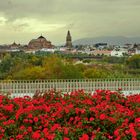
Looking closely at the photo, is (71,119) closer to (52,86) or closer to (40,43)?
(52,86)

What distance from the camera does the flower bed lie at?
15.9 feet

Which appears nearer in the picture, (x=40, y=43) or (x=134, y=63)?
(x=134, y=63)

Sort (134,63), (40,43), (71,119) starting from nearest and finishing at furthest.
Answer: (71,119), (134,63), (40,43)

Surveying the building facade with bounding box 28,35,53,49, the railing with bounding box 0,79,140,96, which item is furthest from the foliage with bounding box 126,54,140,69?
the building facade with bounding box 28,35,53,49

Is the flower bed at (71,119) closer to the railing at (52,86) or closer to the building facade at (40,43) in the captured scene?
the railing at (52,86)

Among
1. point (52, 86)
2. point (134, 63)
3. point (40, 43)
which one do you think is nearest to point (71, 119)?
point (52, 86)

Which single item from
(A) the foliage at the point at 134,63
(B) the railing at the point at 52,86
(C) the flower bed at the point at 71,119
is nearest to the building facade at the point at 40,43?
(A) the foliage at the point at 134,63

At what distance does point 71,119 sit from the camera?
5586mm

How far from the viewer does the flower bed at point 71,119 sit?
15.9 ft

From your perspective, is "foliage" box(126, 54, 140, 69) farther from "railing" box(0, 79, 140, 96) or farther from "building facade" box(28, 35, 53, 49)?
"building facade" box(28, 35, 53, 49)

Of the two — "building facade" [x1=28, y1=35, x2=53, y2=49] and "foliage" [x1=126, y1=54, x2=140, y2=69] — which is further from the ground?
"building facade" [x1=28, y1=35, x2=53, y2=49]

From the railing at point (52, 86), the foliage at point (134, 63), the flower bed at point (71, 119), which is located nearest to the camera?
the flower bed at point (71, 119)

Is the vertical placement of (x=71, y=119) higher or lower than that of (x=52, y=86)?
higher

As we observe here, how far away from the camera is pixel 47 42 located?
529ft
